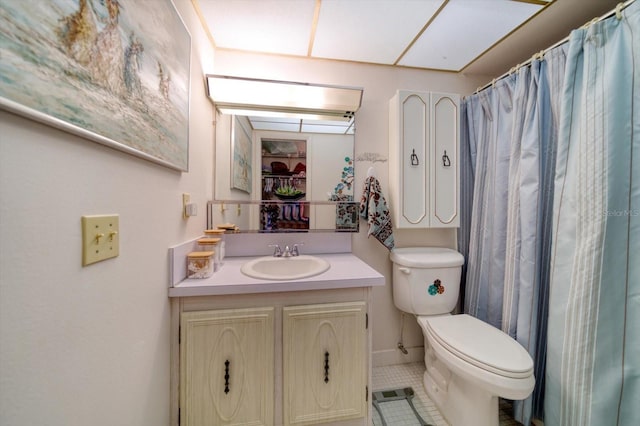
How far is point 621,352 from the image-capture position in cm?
88

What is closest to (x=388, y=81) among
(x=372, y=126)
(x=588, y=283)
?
(x=372, y=126)

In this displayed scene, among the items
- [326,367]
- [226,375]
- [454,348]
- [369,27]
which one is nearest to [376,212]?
[454,348]

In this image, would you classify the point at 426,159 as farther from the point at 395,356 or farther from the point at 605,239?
the point at 395,356

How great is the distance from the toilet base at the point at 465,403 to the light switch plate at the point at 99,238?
160 cm

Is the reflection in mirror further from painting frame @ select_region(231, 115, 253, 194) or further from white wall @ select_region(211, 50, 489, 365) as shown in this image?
white wall @ select_region(211, 50, 489, 365)

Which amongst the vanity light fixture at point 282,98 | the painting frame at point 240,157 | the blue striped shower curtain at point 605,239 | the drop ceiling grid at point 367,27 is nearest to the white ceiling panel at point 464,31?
the drop ceiling grid at point 367,27

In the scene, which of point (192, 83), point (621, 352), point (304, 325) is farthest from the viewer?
point (192, 83)

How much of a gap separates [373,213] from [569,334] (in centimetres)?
103

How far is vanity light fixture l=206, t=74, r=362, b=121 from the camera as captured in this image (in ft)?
4.44

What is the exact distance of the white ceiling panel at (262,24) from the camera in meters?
1.12

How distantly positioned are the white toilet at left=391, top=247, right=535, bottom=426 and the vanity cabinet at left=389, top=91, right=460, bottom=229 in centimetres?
26

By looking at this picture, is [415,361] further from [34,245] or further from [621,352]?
[34,245]

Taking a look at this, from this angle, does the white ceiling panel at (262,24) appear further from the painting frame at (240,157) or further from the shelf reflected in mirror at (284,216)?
the shelf reflected in mirror at (284,216)

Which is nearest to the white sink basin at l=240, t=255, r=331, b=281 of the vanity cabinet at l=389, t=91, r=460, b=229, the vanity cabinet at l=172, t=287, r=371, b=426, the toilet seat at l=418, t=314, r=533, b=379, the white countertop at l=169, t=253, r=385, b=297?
the white countertop at l=169, t=253, r=385, b=297
